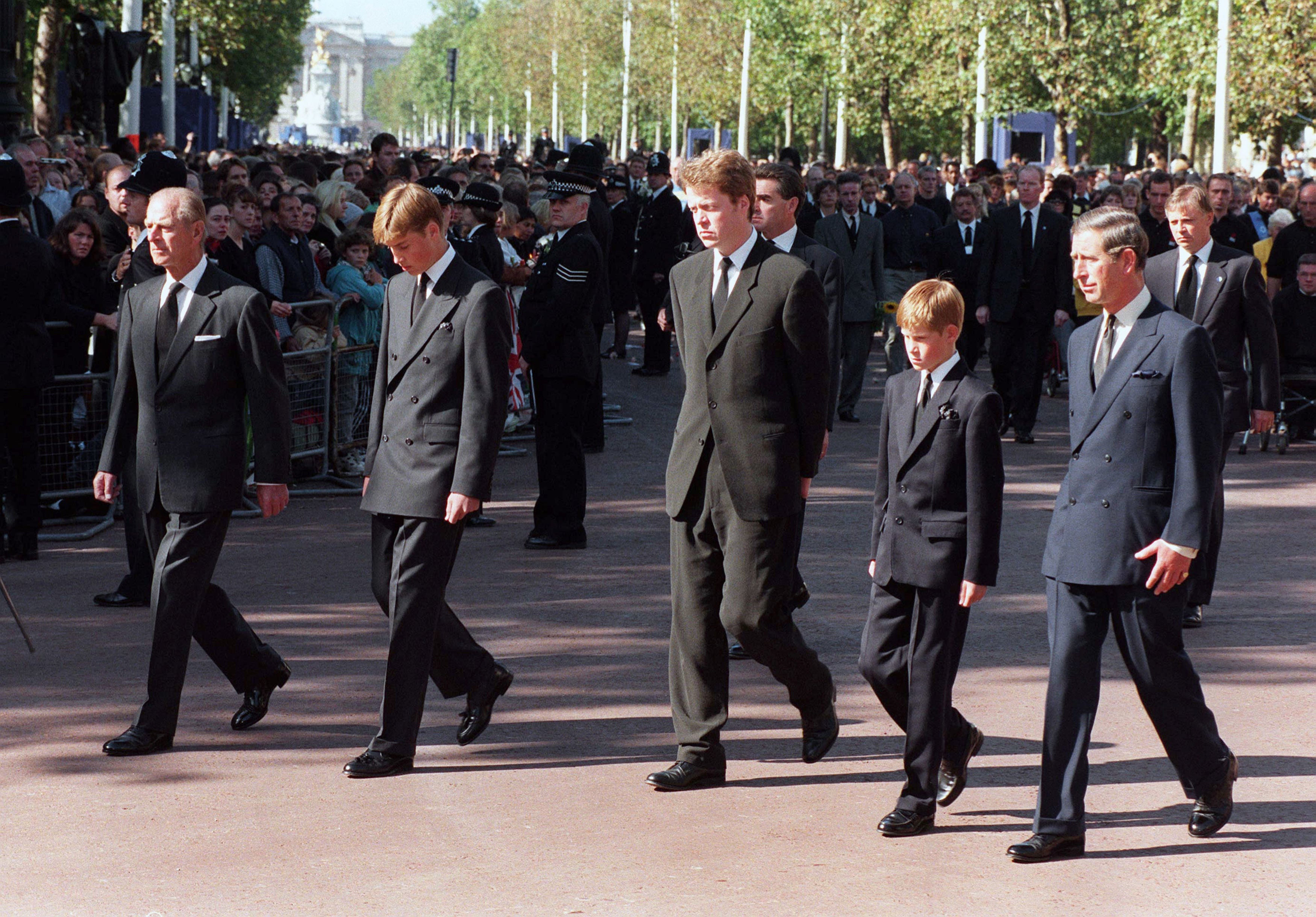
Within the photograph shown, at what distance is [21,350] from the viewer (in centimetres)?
916

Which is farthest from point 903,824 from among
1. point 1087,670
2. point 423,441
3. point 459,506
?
point 423,441

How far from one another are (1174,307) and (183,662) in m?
4.83

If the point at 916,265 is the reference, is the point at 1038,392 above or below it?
below

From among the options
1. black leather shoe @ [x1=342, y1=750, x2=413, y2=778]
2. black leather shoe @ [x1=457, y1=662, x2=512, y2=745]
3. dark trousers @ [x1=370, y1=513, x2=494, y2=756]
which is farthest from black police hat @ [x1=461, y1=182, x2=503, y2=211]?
black leather shoe @ [x1=342, y1=750, x2=413, y2=778]

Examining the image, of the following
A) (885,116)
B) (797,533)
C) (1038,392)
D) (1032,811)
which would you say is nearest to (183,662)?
(797,533)

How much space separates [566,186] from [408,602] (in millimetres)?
4485

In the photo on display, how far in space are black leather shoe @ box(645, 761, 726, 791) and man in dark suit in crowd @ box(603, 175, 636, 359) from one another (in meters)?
11.1

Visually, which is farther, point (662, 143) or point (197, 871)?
point (662, 143)

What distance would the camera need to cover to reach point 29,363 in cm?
921

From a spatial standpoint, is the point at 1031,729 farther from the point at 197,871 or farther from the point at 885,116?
the point at 885,116

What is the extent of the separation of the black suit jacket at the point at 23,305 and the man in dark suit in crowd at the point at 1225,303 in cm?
556

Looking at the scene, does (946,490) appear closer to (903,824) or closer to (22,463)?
(903,824)

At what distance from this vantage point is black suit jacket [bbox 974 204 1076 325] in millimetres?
13664

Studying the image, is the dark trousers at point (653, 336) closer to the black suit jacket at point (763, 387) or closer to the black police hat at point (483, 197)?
the black police hat at point (483, 197)
